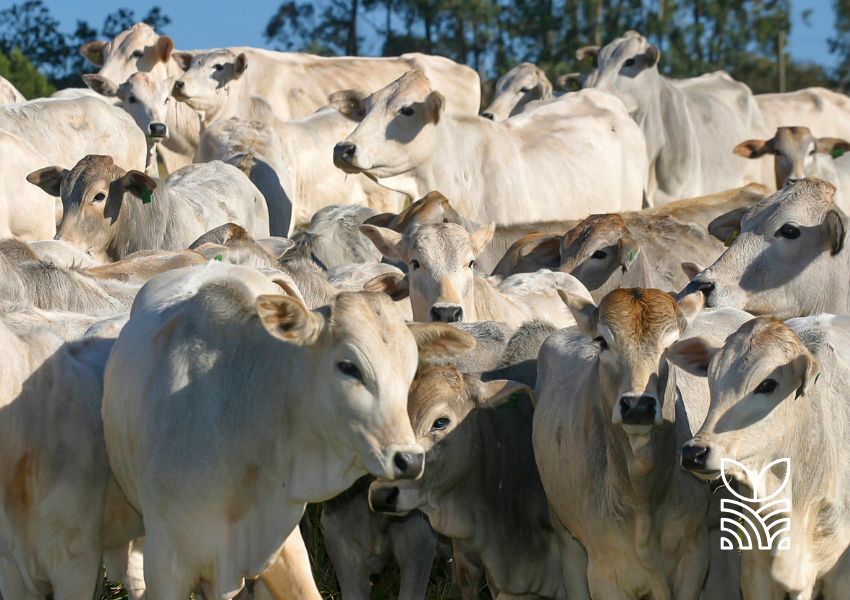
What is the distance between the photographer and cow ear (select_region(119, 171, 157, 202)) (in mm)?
11039

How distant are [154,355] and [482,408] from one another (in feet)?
6.00

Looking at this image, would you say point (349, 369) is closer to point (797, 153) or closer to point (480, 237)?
point (480, 237)

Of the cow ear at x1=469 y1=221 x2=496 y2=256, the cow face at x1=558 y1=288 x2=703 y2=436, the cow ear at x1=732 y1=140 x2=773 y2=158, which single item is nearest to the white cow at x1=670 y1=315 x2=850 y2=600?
the cow face at x1=558 y1=288 x2=703 y2=436

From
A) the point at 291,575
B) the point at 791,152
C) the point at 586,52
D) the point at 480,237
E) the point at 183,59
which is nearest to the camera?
the point at 291,575

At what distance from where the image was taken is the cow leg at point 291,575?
6.51m

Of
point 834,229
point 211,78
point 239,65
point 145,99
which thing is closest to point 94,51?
point 211,78

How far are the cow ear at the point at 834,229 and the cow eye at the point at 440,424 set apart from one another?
2.93 metres

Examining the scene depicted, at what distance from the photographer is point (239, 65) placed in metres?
16.1

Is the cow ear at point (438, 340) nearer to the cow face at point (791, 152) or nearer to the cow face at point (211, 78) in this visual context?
the cow face at point (791, 152)

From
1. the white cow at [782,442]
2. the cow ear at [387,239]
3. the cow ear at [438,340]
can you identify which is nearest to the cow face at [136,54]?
the cow ear at [387,239]

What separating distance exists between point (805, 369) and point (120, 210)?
6.20m

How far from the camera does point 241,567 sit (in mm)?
6195

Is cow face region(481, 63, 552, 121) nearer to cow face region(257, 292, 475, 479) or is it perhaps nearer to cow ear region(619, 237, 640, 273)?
cow ear region(619, 237, 640, 273)

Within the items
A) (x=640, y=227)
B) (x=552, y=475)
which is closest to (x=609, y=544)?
(x=552, y=475)
